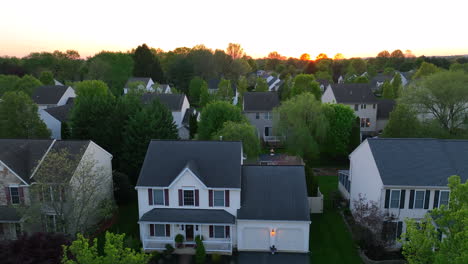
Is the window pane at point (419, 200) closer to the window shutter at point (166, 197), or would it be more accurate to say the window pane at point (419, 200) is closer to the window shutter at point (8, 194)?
the window shutter at point (166, 197)

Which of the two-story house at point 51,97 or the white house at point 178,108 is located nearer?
the white house at point 178,108

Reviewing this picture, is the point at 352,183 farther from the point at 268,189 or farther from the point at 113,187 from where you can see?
the point at 113,187

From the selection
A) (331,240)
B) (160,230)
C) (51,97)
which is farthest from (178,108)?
(331,240)

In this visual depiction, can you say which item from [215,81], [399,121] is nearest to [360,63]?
[215,81]

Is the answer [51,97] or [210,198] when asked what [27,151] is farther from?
[51,97]

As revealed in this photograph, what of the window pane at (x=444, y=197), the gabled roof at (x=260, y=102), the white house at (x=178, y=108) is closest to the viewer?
the window pane at (x=444, y=197)

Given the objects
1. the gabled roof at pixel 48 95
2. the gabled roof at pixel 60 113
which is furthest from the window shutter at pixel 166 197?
the gabled roof at pixel 48 95
